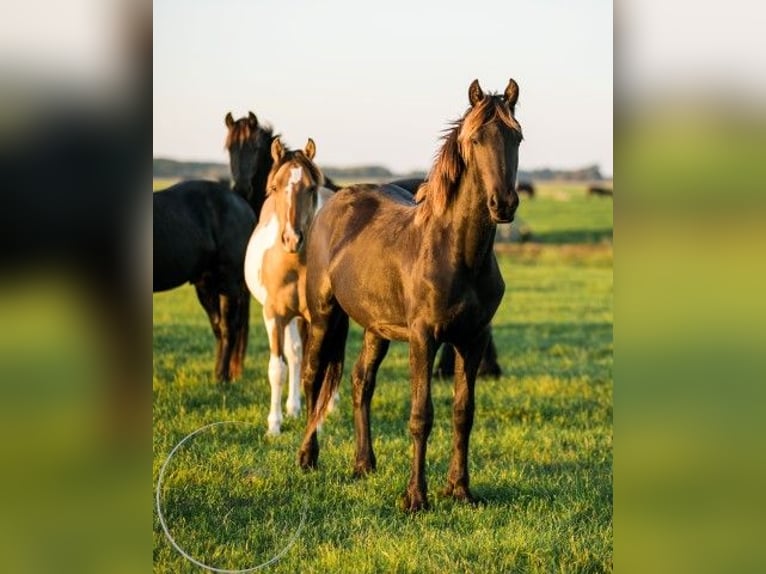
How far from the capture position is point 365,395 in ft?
21.1

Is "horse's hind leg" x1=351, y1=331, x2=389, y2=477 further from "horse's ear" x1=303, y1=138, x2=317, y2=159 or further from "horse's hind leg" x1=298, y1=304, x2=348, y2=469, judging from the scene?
"horse's ear" x1=303, y1=138, x2=317, y2=159

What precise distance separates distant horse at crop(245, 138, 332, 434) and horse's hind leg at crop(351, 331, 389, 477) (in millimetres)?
1030

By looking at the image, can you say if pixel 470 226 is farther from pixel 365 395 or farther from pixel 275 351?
pixel 275 351

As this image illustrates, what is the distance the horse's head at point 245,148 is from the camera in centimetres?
920

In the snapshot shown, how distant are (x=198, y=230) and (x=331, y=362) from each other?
351 centimetres

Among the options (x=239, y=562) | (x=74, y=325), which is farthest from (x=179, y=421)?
(x=74, y=325)

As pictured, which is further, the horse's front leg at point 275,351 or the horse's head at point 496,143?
the horse's front leg at point 275,351

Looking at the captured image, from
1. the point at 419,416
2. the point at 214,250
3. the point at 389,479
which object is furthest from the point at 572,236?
the point at 419,416

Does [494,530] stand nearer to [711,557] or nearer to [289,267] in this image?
[711,557]

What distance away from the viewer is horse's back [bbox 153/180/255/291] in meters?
9.44

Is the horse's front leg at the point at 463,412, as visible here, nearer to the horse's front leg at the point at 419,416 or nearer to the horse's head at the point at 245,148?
the horse's front leg at the point at 419,416

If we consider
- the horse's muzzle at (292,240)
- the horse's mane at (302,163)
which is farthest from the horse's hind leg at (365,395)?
the horse's mane at (302,163)

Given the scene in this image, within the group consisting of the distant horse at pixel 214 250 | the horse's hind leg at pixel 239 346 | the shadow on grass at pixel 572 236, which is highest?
the distant horse at pixel 214 250

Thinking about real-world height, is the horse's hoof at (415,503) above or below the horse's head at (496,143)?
below
